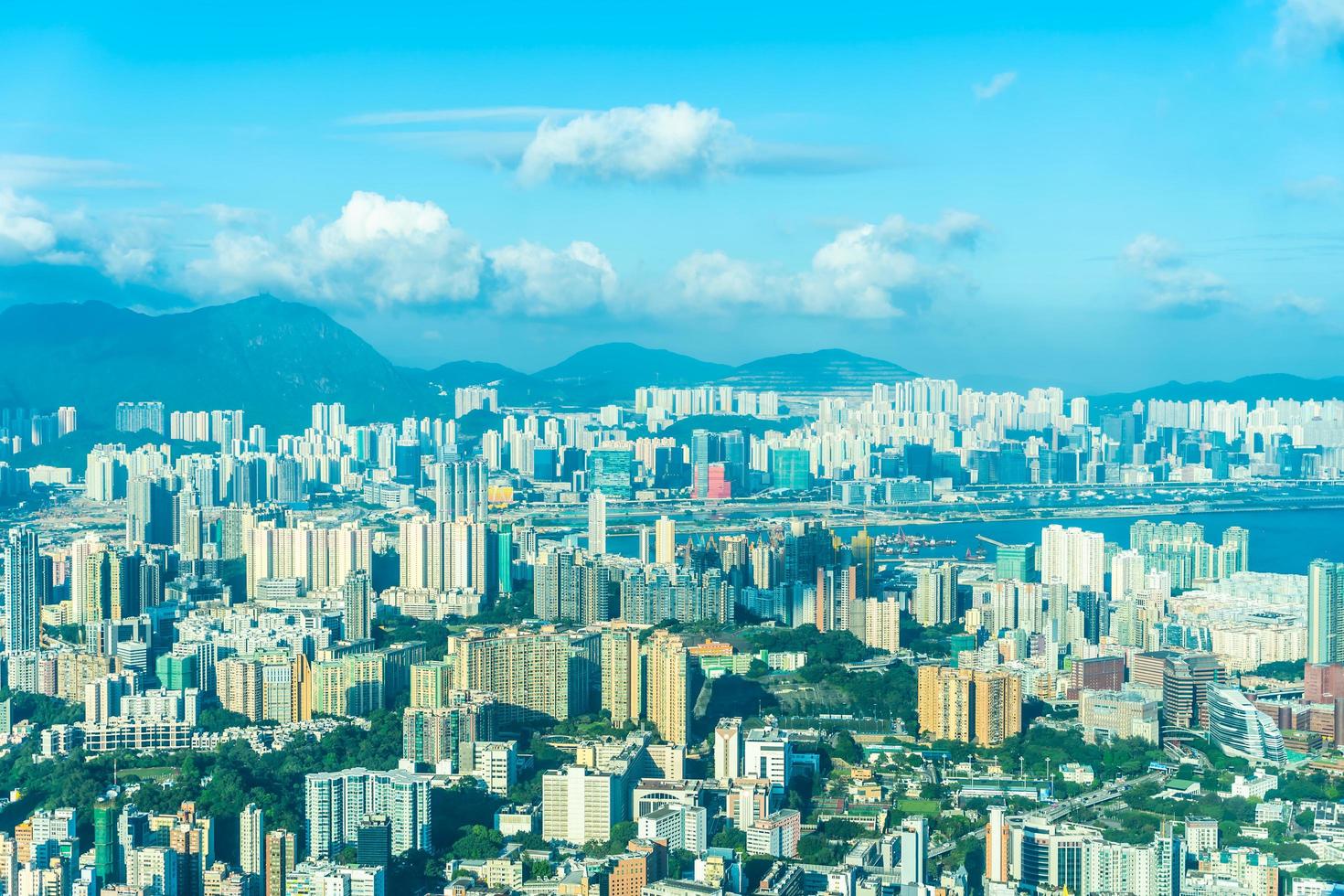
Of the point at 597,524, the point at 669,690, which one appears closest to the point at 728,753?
the point at 669,690

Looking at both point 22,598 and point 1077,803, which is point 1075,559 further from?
point 22,598

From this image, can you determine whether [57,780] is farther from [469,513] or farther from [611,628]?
[469,513]

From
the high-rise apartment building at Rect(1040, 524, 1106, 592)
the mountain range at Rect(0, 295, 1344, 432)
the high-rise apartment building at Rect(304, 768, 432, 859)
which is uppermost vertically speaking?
the mountain range at Rect(0, 295, 1344, 432)

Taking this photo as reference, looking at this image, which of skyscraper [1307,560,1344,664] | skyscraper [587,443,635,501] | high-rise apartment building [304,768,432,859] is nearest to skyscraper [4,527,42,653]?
high-rise apartment building [304,768,432,859]

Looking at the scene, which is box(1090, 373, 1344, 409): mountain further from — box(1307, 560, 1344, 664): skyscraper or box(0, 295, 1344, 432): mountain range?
box(1307, 560, 1344, 664): skyscraper

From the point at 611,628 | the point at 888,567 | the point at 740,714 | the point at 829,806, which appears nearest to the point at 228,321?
the point at 888,567

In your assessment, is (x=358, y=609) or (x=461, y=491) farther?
(x=461, y=491)

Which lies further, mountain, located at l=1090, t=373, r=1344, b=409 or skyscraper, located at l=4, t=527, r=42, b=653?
mountain, located at l=1090, t=373, r=1344, b=409
